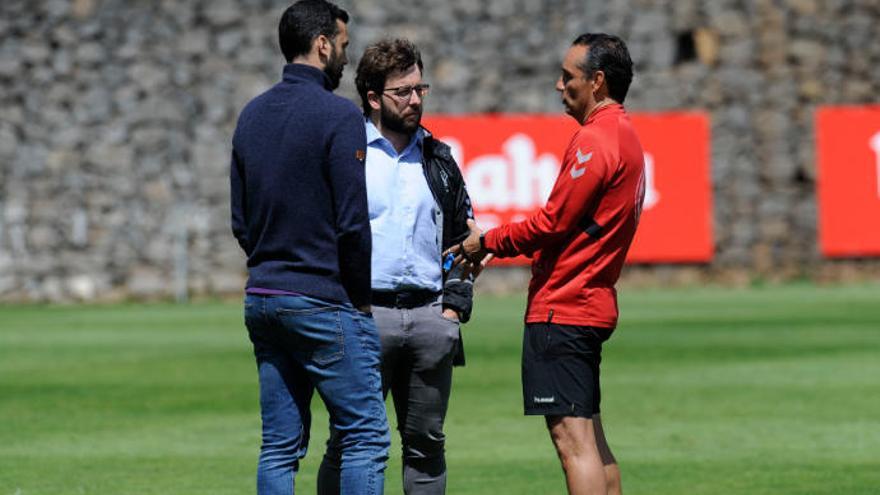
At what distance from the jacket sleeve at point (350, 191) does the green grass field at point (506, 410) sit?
270cm

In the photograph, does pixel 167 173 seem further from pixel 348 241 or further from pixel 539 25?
pixel 348 241

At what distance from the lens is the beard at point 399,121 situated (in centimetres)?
674

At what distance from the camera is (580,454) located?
642 centimetres

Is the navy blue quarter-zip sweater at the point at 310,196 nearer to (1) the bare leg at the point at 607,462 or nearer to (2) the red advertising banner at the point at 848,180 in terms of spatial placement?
(1) the bare leg at the point at 607,462

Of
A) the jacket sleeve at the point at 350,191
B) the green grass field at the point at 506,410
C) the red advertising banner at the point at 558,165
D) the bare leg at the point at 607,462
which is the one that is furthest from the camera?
the red advertising banner at the point at 558,165

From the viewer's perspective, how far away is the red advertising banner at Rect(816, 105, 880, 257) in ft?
83.4

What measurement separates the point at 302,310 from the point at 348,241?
0.27 meters

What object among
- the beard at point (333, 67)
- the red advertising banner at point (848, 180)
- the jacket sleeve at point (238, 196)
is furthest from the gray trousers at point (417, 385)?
the red advertising banner at point (848, 180)

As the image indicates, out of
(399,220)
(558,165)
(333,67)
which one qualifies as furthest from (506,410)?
(558,165)

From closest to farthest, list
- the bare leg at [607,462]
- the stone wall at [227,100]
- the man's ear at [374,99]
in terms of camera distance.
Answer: the bare leg at [607,462] → the man's ear at [374,99] → the stone wall at [227,100]

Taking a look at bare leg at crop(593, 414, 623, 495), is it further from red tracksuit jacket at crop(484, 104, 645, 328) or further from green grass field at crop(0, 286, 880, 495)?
green grass field at crop(0, 286, 880, 495)

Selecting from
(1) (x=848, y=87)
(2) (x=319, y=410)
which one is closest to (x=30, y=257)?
(1) (x=848, y=87)

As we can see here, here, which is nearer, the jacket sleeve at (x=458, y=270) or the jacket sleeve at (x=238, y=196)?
the jacket sleeve at (x=238, y=196)

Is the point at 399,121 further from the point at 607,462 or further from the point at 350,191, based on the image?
the point at 607,462
